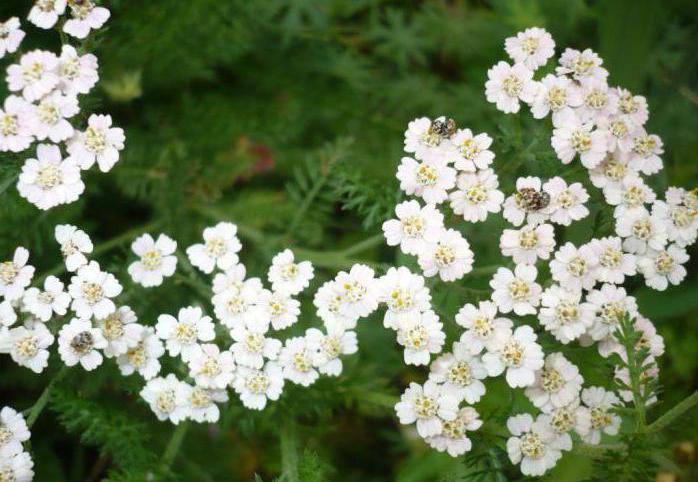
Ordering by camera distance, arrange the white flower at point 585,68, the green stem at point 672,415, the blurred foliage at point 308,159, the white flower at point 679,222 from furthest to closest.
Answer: the blurred foliage at point 308,159 → the white flower at point 585,68 → the white flower at point 679,222 → the green stem at point 672,415

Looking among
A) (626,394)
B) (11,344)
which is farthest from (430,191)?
(11,344)

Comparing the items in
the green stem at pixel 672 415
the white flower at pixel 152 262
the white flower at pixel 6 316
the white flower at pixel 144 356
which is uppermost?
the white flower at pixel 152 262

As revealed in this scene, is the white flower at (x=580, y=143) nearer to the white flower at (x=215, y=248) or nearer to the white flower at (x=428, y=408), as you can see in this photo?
the white flower at (x=428, y=408)

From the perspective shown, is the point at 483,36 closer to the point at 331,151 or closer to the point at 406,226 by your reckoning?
the point at 331,151

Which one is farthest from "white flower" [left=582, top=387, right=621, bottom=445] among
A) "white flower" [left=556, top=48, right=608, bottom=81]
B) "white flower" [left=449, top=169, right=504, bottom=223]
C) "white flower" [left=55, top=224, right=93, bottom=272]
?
"white flower" [left=55, top=224, right=93, bottom=272]

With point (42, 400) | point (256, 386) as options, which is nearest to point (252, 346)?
point (256, 386)

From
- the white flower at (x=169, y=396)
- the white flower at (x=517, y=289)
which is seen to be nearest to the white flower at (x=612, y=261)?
the white flower at (x=517, y=289)
